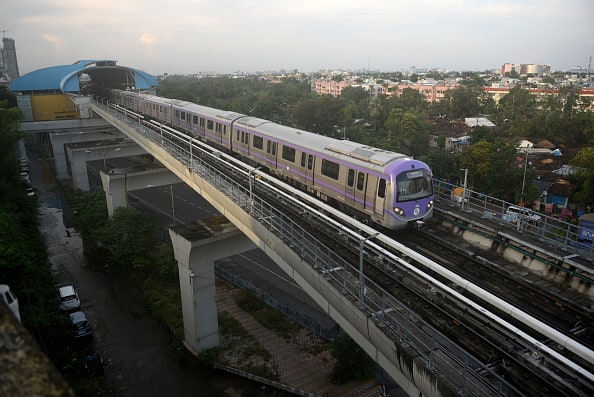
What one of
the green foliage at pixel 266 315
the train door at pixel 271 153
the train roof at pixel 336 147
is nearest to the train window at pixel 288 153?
the train roof at pixel 336 147

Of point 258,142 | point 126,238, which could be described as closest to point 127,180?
point 126,238

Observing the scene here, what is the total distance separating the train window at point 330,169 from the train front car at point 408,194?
8.88 feet

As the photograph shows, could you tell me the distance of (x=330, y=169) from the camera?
1697cm

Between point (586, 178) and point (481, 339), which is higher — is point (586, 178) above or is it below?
below

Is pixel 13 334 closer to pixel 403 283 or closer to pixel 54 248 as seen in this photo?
pixel 403 283

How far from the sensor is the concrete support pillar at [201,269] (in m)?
17.9

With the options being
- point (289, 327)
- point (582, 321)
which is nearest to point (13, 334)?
point (582, 321)

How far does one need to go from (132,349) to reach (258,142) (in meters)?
11.3

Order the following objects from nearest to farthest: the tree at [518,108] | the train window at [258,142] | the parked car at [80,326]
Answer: the parked car at [80,326] → the train window at [258,142] → the tree at [518,108]

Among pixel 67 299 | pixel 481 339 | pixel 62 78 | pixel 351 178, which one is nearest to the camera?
pixel 481 339

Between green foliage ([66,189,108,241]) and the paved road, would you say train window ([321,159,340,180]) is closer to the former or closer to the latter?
the paved road

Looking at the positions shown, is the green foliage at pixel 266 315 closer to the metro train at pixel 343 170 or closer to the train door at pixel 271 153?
the metro train at pixel 343 170

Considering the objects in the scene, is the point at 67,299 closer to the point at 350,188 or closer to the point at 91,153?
the point at 350,188

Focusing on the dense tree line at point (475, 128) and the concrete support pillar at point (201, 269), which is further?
the dense tree line at point (475, 128)
